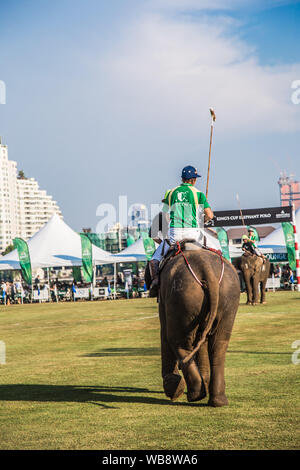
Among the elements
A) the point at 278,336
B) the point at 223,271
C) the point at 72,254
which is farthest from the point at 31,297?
the point at 223,271

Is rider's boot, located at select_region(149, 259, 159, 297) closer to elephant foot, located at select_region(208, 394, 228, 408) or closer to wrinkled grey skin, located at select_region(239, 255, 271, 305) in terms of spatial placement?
elephant foot, located at select_region(208, 394, 228, 408)

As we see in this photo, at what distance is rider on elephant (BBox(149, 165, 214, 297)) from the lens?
9.55m

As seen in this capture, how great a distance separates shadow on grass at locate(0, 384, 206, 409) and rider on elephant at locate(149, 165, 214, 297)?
153cm

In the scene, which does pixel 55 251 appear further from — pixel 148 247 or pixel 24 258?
pixel 148 247

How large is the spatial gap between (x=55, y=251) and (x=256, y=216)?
15.7 meters

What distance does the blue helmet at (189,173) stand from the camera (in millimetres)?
9852

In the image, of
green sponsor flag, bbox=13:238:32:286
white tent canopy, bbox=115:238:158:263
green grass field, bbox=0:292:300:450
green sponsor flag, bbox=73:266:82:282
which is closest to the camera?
green grass field, bbox=0:292:300:450

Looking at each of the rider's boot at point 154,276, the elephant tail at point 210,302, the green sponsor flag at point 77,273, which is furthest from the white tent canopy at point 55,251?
the elephant tail at point 210,302

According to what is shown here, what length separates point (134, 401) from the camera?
9305 millimetres

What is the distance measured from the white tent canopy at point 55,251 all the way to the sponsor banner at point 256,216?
8956 mm

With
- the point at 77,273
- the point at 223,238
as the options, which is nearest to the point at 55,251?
the point at 77,273

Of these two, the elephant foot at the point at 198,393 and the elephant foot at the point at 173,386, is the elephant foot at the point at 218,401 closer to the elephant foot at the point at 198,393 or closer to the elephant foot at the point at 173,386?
the elephant foot at the point at 198,393

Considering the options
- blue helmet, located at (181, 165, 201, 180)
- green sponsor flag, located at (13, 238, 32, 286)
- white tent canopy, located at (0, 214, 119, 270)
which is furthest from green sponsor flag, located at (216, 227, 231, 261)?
Result: blue helmet, located at (181, 165, 201, 180)

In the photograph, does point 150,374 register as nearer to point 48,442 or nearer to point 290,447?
point 48,442
